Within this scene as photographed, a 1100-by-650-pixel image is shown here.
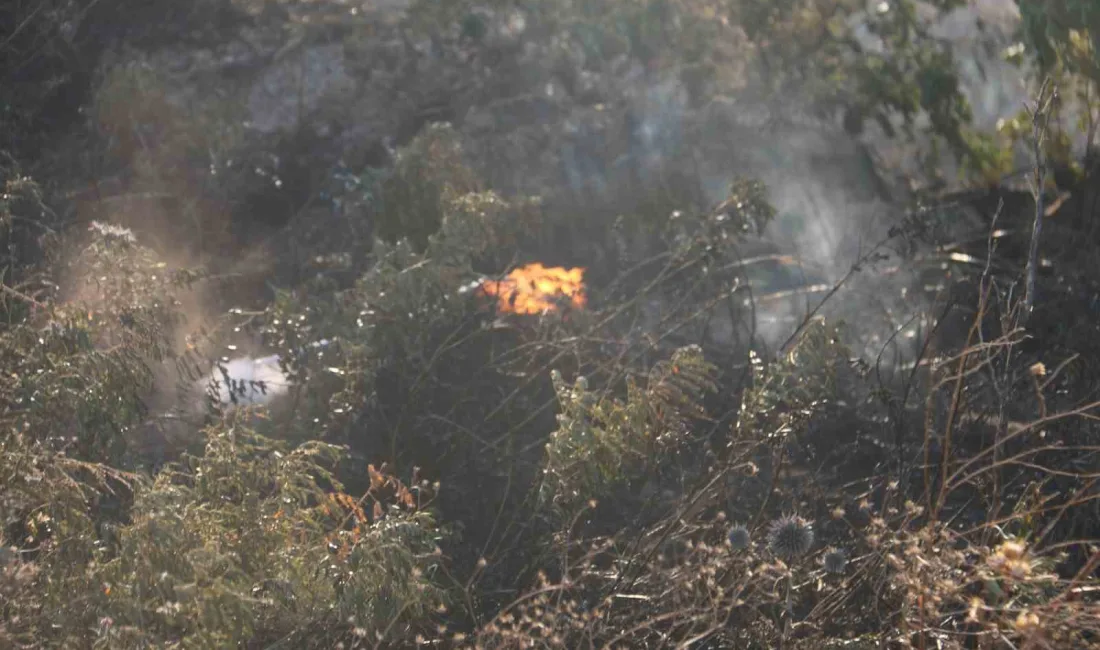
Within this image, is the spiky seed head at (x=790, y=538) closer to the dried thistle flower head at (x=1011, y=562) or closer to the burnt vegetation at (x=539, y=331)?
the burnt vegetation at (x=539, y=331)

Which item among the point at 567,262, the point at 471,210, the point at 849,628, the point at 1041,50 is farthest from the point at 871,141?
the point at 849,628

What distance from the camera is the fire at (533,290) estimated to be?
487 cm

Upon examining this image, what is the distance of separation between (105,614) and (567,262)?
3.60 meters

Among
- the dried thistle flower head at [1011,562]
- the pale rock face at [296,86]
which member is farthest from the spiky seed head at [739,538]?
the pale rock face at [296,86]

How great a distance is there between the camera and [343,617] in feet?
9.41

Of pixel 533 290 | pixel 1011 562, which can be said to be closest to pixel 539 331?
pixel 533 290

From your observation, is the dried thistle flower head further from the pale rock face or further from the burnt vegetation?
the pale rock face

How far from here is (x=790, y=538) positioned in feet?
9.98

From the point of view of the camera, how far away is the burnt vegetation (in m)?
2.93

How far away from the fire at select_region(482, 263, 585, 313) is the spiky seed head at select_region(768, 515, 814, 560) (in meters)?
1.79

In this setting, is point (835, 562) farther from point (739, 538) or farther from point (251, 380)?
point (251, 380)

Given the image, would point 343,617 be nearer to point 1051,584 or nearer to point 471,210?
point 1051,584

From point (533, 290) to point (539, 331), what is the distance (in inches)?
20.2

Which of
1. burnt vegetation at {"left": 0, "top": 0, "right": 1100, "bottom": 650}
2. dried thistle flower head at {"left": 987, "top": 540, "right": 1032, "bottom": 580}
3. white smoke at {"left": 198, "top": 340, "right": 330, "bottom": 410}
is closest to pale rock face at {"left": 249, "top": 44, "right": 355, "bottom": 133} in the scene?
burnt vegetation at {"left": 0, "top": 0, "right": 1100, "bottom": 650}
